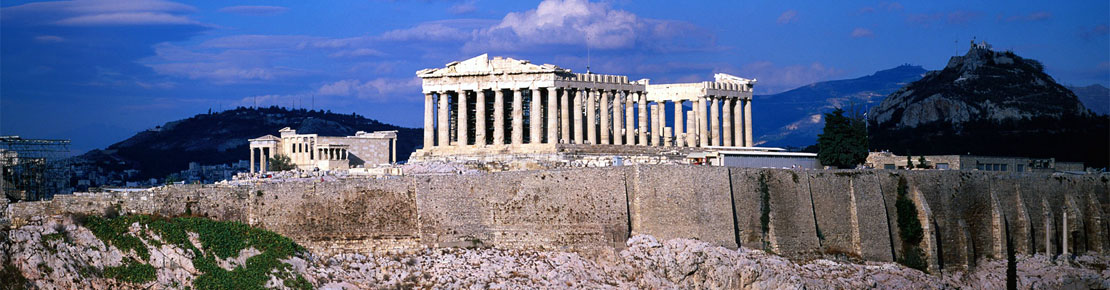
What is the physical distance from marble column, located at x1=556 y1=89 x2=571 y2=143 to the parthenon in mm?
58

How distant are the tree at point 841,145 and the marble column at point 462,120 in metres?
20.5

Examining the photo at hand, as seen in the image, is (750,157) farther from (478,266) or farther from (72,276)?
(72,276)

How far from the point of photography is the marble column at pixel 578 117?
8050 centimetres

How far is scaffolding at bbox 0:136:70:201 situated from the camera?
66.6 m

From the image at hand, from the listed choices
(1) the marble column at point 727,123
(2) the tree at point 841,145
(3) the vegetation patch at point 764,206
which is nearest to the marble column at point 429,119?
(1) the marble column at point 727,123

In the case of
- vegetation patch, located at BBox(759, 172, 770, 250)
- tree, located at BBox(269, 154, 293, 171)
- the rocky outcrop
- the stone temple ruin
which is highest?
the rocky outcrop

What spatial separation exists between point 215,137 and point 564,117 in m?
100

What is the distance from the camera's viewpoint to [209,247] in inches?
2167

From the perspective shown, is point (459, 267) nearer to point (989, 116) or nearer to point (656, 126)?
point (656, 126)

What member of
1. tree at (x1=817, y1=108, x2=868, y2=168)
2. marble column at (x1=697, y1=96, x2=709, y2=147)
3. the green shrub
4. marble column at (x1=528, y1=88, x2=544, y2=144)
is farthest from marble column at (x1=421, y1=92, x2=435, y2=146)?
the green shrub

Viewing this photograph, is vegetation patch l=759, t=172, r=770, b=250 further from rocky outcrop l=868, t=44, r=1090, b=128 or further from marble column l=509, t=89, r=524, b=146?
rocky outcrop l=868, t=44, r=1090, b=128

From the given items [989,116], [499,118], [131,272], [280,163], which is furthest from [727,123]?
[131,272]

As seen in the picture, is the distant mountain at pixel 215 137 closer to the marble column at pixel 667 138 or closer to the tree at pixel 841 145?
the marble column at pixel 667 138

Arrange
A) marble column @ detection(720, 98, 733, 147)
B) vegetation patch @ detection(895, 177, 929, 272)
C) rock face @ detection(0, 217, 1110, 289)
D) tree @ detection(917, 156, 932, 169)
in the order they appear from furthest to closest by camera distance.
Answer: marble column @ detection(720, 98, 733, 147) < tree @ detection(917, 156, 932, 169) < vegetation patch @ detection(895, 177, 929, 272) < rock face @ detection(0, 217, 1110, 289)
